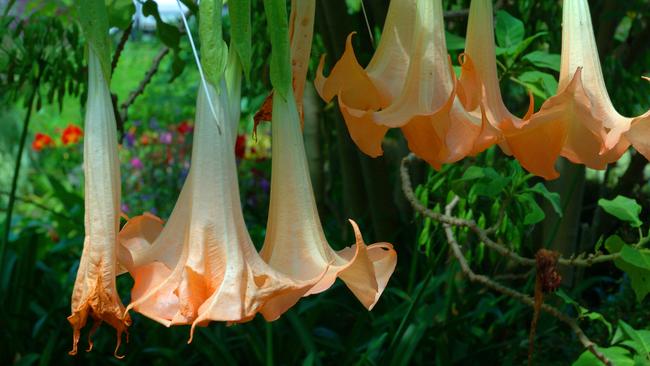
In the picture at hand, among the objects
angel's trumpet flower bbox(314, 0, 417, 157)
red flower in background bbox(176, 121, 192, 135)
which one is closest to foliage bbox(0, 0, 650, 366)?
angel's trumpet flower bbox(314, 0, 417, 157)

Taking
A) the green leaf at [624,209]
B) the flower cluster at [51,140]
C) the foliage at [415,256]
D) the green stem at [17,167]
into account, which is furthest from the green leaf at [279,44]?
the flower cluster at [51,140]

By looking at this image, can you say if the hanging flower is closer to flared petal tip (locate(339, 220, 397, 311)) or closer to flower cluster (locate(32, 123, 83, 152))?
flared petal tip (locate(339, 220, 397, 311))

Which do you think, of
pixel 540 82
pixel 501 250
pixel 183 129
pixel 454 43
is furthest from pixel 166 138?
pixel 501 250

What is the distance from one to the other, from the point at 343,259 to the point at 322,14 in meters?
1.44

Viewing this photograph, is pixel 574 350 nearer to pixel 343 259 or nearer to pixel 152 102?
pixel 343 259

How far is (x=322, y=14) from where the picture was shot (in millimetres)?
2133

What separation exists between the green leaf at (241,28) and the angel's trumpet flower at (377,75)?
5.6 inches

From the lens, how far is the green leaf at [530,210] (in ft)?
4.96

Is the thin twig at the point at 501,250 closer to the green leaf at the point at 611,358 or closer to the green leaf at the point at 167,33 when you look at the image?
the green leaf at the point at 611,358

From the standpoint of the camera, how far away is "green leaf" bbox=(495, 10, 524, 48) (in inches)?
59.3

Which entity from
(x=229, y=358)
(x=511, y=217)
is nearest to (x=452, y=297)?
(x=229, y=358)

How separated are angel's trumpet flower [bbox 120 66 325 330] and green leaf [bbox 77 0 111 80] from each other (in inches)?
3.2

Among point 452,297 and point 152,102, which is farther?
point 152,102

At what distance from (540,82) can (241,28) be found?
839 mm
